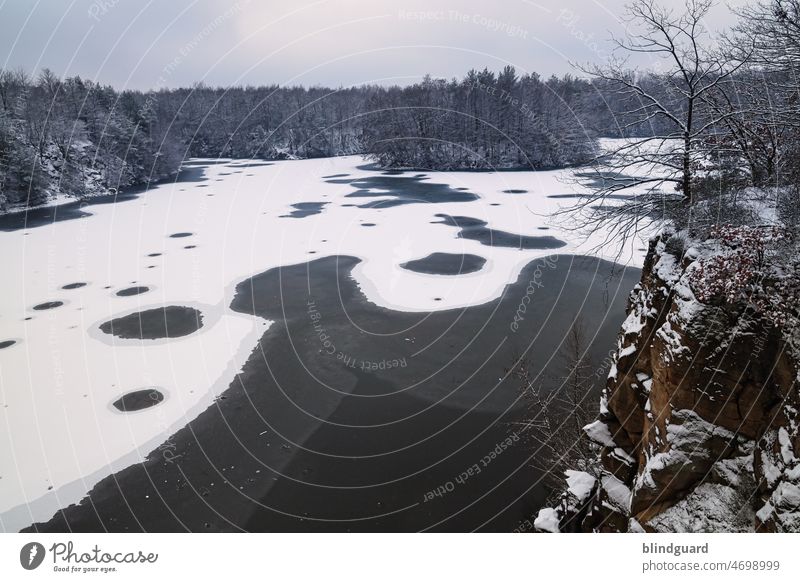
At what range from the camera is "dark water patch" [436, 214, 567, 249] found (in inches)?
1490

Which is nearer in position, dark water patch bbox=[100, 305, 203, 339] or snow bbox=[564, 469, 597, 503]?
snow bbox=[564, 469, 597, 503]

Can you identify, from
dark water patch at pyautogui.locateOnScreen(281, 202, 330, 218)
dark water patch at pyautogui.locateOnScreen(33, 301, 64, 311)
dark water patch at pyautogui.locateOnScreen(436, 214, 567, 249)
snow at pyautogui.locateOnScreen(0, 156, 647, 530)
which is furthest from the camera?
dark water patch at pyautogui.locateOnScreen(281, 202, 330, 218)

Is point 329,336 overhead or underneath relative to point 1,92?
underneath

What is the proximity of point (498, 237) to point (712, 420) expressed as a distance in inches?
1294

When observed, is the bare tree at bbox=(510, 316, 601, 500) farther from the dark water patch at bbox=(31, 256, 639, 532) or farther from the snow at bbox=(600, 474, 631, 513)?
the snow at bbox=(600, 474, 631, 513)

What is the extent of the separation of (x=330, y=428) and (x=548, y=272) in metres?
19.6

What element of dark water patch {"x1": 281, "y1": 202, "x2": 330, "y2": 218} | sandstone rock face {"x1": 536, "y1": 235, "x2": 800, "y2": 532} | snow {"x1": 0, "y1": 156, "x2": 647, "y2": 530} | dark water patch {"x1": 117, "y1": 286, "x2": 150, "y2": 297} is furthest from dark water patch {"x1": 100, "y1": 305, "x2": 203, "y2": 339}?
dark water patch {"x1": 281, "y1": 202, "x2": 330, "y2": 218}

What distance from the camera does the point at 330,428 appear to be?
17391 mm

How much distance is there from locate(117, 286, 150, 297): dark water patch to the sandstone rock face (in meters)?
29.5

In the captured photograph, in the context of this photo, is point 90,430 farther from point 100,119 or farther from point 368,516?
point 100,119

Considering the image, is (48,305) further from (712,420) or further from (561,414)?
(712,420)

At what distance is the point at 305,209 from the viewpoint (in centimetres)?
5388

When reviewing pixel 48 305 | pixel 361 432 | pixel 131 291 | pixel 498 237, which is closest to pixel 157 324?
pixel 131 291
